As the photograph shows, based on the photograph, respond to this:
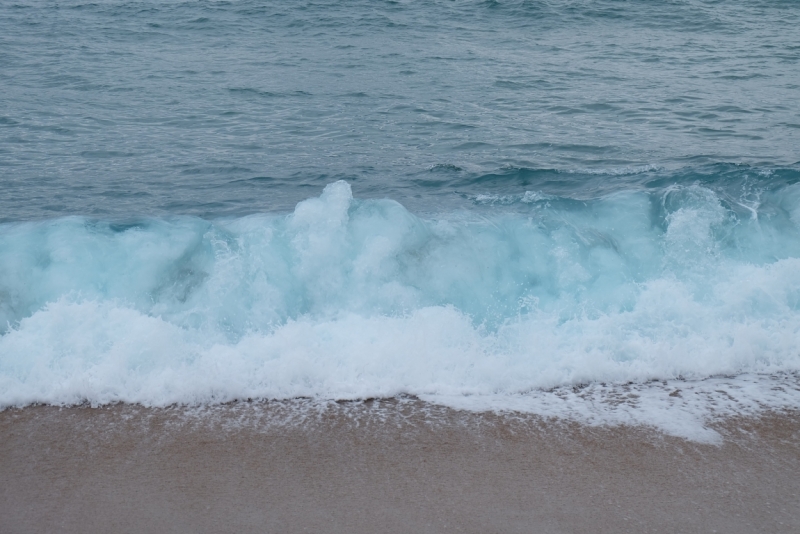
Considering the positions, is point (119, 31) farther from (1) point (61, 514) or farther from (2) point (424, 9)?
(1) point (61, 514)

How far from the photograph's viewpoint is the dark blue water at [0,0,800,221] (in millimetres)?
6883

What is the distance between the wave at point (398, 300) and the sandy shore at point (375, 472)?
253 mm

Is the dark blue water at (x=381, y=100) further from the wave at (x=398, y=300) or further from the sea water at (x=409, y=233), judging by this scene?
the wave at (x=398, y=300)

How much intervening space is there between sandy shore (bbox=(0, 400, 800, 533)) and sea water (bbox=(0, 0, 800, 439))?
191 mm

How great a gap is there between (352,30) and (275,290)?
9206 millimetres

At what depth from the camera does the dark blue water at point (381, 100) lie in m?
6.88

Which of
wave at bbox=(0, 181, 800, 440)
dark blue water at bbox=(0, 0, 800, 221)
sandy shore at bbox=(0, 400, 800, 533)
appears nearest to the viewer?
sandy shore at bbox=(0, 400, 800, 533)

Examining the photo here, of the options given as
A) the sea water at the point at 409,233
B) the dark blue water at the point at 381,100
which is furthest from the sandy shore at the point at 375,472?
the dark blue water at the point at 381,100

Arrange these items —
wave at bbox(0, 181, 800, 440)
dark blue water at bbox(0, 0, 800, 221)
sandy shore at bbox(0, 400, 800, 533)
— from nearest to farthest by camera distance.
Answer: sandy shore at bbox(0, 400, 800, 533), wave at bbox(0, 181, 800, 440), dark blue water at bbox(0, 0, 800, 221)

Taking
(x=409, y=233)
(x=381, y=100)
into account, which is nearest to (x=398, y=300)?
(x=409, y=233)

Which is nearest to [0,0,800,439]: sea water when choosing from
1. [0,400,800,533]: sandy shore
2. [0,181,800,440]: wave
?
[0,181,800,440]: wave

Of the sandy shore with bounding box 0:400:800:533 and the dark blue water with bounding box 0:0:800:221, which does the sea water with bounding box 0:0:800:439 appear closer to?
the dark blue water with bounding box 0:0:800:221

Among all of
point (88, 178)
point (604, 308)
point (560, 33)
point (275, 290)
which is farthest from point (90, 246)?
point (560, 33)

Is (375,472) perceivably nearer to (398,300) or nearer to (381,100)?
(398,300)
